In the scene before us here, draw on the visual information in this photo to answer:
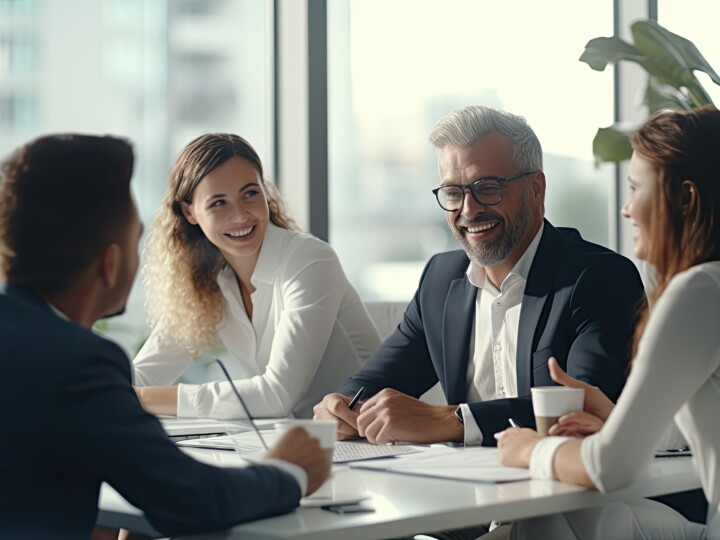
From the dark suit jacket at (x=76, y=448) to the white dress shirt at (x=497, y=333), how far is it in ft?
4.33

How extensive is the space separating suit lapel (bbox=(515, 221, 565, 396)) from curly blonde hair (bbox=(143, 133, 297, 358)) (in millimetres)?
1138

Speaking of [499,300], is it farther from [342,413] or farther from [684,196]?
[684,196]

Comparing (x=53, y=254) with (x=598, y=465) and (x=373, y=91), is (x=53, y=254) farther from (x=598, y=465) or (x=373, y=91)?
(x=373, y=91)

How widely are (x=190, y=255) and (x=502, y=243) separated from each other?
123 centimetres

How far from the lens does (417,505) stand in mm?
1576

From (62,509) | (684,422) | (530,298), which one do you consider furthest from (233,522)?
(530,298)

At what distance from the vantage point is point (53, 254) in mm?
1487

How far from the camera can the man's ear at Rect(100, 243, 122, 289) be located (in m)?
1.53

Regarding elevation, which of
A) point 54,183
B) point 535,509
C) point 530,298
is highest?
point 54,183

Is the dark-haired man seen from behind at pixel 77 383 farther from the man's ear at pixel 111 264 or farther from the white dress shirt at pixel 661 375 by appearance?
the white dress shirt at pixel 661 375

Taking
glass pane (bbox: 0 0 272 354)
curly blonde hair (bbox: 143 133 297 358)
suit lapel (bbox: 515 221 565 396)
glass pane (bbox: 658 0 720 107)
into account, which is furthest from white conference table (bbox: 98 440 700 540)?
glass pane (bbox: 658 0 720 107)

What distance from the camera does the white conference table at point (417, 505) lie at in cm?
146

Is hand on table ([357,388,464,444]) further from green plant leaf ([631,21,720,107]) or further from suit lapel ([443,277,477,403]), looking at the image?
green plant leaf ([631,21,720,107])

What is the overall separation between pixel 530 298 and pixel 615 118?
2813mm
